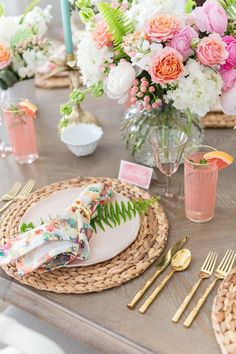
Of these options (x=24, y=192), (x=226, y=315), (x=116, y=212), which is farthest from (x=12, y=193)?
(x=226, y=315)

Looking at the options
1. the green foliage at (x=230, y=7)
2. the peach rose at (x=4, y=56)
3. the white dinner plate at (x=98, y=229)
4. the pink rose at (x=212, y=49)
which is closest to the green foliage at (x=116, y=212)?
the white dinner plate at (x=98, y=229)

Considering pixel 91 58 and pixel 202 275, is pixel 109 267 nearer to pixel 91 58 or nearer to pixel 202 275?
pixel 202 275

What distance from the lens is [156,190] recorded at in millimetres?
1147

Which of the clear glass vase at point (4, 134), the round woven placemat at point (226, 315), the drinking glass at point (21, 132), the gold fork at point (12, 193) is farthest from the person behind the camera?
the clear glass vase at point (4, 134)

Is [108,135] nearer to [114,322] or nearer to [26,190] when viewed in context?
[26,190]

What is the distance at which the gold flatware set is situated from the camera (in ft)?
2.62

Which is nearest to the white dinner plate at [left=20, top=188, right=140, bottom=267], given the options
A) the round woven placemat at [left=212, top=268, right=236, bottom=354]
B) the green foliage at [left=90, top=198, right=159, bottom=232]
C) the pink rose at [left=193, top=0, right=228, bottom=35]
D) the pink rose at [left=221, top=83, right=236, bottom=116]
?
the green foliage at [left=90, top=198, right=159, bottom=232]

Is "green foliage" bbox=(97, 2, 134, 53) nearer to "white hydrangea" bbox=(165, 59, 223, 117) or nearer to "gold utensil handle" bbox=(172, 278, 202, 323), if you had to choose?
"white hydrangea" bbox=(165, 59, 223, 117)

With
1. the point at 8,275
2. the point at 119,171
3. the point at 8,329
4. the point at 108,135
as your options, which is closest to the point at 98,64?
the point at 119,171

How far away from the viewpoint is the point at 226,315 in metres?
0.76

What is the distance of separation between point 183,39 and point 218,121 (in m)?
0.51

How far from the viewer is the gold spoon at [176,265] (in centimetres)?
82

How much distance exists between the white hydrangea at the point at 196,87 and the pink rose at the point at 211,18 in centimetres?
8

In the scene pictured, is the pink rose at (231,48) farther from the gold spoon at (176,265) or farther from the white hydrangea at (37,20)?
the white hydrangea at (37,20)
